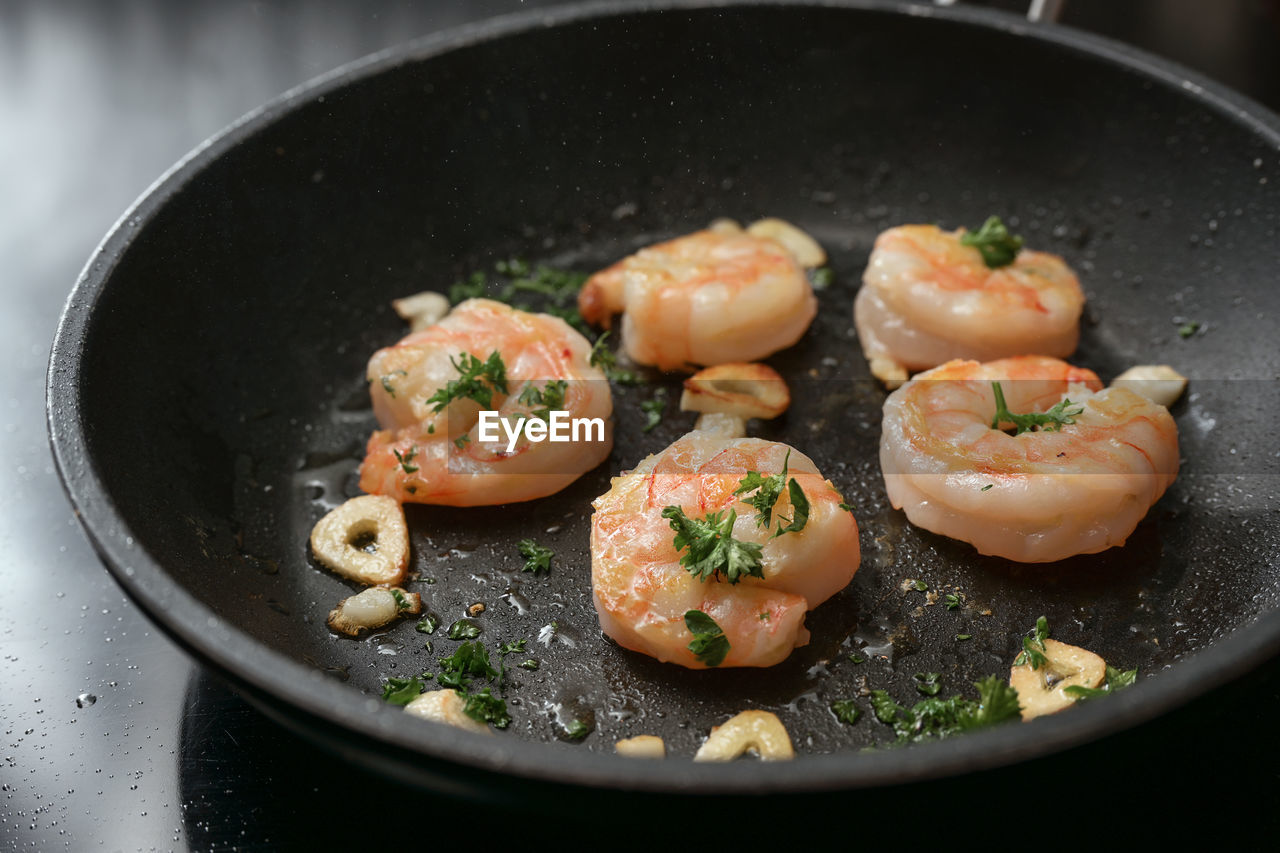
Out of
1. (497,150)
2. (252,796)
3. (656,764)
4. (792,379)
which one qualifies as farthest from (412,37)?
(656,764)

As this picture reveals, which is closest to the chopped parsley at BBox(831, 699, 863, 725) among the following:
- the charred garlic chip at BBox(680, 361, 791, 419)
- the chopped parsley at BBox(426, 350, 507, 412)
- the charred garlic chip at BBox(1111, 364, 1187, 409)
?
the charred garlic chip at BBox(680, 361, 791, 419)

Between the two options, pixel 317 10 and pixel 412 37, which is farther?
pixel 317 10

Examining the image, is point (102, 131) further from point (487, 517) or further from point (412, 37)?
point (487, 517)

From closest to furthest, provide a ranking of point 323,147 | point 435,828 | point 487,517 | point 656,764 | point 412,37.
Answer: point 656,764 → point 435,828 → point 487,517 → point 323,147 → point 412,37

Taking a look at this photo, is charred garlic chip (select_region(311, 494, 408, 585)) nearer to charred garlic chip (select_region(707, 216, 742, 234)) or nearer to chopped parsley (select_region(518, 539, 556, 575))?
chopped parsley (select_region(518, 539, 556, 575))

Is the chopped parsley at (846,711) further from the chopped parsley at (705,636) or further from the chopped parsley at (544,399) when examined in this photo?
the chopped parsley at (544,399)

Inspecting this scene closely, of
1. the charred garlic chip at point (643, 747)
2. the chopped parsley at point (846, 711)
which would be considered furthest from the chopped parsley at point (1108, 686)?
the charred garlic chip at point (643, 747)

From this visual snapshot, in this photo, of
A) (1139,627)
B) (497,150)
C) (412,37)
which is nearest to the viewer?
(1139,627)
